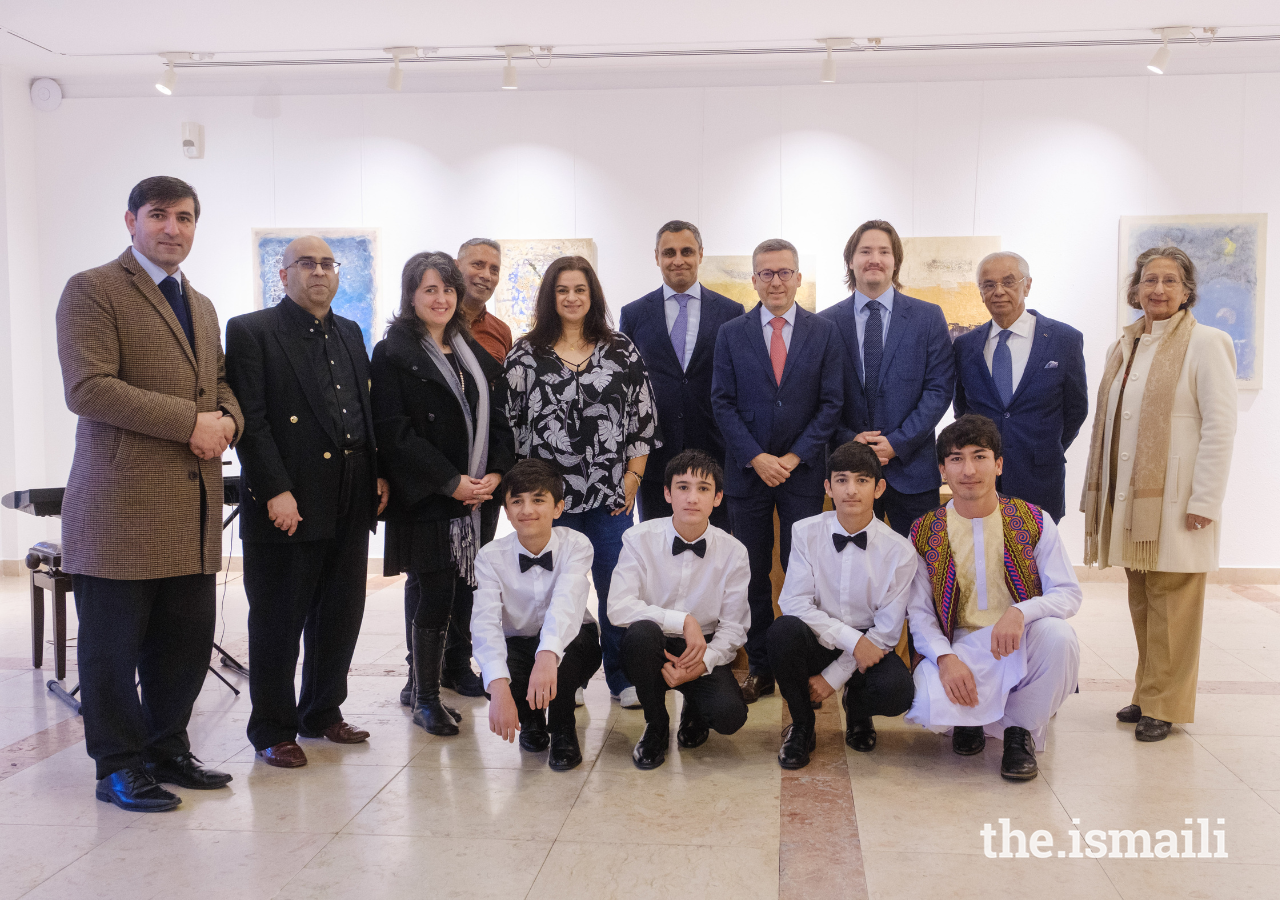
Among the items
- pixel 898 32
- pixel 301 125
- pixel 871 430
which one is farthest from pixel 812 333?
pixel 301 125

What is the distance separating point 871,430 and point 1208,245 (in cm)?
405

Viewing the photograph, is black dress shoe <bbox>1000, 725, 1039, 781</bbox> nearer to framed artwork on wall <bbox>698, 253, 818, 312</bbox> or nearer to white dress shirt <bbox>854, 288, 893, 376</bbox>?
white dress shirt <bbox>854, 288, 893, 376</bbox>

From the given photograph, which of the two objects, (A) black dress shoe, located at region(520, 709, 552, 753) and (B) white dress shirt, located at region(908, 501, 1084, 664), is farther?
(A) black dress shoe, located at region(520, 709, 552, 753)

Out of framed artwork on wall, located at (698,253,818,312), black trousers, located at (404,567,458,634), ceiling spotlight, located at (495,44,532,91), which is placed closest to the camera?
black trousers, located at (404,567,458,634)

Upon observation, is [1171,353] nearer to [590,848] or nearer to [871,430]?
[871,430]

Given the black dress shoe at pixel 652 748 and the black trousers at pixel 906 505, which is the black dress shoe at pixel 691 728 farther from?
the black trousers at pixel 906 505

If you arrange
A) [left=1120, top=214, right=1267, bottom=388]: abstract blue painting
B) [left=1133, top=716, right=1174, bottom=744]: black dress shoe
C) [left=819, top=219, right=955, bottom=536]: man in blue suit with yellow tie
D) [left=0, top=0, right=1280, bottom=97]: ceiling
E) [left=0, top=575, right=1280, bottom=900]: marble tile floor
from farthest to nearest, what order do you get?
[left=1120, top=214, right=1267, bottom=388]: abstract blue painting → [left=0, top=0, right=1280, bottom=97]: ceiling → [left=819, top=219, right=955, bottom=536]: man in blue suit with yellow tie → [left=1133, top=716, right=1174, bottom=744]: black dress shoe → [left=0, top=575, right=1280, bottom=900]: marble tile floor

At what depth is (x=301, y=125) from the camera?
23.1ft

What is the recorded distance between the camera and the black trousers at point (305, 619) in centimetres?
333

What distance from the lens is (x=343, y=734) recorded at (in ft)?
11.7

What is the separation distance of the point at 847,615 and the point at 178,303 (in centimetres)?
247

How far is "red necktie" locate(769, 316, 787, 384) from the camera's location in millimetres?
3963

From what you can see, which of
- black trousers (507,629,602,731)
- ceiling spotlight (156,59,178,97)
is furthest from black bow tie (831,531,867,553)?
ceiling spotlight (156,59,178,97)

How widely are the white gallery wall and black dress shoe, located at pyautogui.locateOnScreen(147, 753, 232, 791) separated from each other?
4.43 metres
